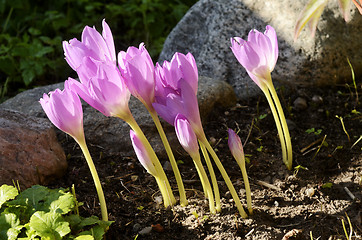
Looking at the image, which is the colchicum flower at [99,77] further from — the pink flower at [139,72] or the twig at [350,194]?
the twig at [350,194]

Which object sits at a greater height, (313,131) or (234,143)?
(234,143)

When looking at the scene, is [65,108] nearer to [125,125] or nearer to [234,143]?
[234,143]

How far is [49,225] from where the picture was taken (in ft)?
5.08

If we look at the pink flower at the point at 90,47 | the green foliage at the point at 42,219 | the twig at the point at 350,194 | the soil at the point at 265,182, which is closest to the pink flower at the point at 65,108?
the pink flower at the point at 90,47

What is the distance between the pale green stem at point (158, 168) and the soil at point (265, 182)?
0.14ft

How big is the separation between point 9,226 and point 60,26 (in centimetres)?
290

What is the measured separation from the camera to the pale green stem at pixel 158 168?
1.77 m

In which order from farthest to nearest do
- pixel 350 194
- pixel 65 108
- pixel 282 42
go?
1. pixel 282 42
2. pixel 350 194
3. pixel 65 108

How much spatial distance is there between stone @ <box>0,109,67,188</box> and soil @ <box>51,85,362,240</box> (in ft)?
0.31

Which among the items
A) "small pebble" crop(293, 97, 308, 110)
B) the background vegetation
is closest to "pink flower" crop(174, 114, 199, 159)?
"small pebble" crop(293, 97, 308, 110)

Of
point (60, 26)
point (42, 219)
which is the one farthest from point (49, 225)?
point (60, 26)

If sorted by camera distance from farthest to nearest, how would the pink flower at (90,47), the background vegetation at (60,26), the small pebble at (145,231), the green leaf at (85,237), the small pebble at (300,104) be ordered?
1. the background vegetation at (60,26)
2. the small pebble at (300,104)
3. the small pebble at (145,231)
4. the pink flower at (90,47)
5. the green leaf at (85,237)

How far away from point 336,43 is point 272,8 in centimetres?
43

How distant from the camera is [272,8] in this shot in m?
2.94
